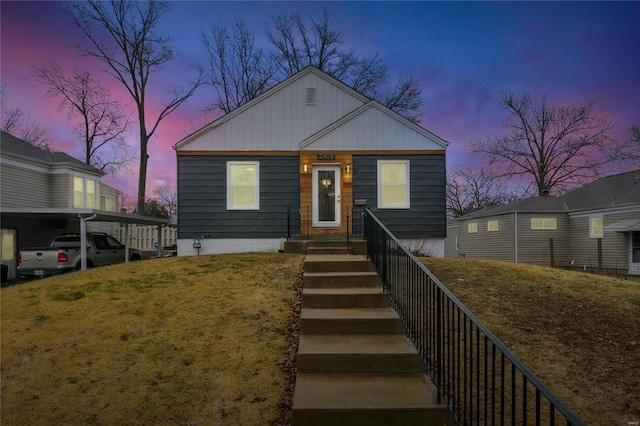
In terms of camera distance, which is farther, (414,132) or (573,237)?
(573,237)

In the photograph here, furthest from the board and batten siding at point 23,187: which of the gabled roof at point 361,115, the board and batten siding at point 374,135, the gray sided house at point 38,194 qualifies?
the board and batten siding at point 374,135

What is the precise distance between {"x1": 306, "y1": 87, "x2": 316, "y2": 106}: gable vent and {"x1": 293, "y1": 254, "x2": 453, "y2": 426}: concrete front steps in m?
8.60

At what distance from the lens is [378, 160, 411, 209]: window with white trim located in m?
12.0

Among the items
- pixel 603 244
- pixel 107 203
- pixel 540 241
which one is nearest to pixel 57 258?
pixel 107 203

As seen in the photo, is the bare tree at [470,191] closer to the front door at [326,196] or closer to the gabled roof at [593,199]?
the gabled roof at [593,199]

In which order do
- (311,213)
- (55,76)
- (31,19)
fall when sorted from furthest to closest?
1. (55,76)
2. (31,19)
3. (311,213)

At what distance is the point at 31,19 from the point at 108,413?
14.7m

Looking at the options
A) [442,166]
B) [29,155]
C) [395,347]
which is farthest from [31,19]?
[395,347]

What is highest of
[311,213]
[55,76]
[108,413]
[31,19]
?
[55,76]

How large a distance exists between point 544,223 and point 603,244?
2779mm

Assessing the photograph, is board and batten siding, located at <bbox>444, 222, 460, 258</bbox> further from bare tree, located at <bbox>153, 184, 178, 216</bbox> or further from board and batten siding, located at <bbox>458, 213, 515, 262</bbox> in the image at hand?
bare tree, located at <bbox>153, 184, 178, 216</bbox>

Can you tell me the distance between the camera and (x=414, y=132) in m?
12.0

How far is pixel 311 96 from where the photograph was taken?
41.7ft

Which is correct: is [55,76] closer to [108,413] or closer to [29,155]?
[29,155]
